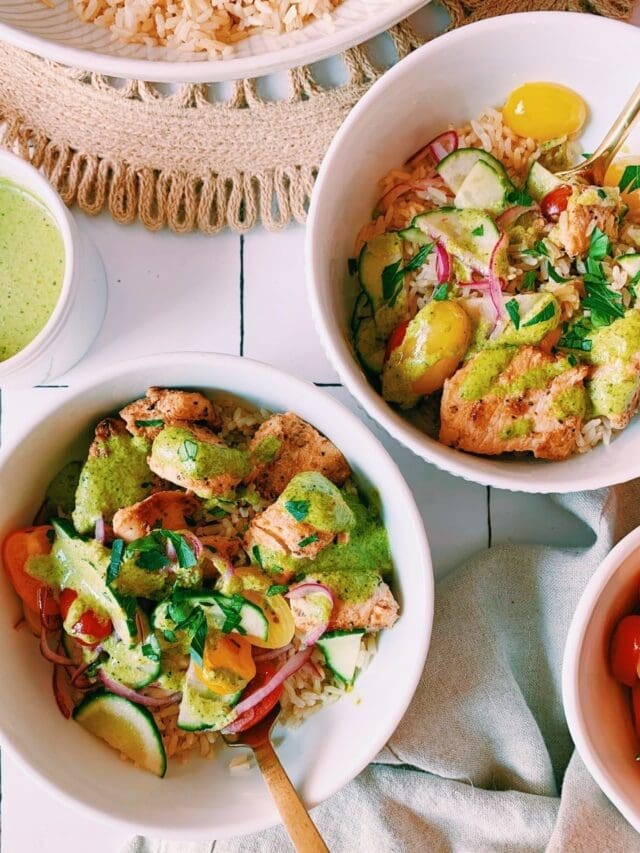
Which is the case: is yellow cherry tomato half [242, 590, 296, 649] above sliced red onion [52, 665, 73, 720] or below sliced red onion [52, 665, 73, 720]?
above

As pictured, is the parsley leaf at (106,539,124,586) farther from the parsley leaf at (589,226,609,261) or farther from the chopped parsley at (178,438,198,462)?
the parsley leaf at (589,226,609,261)

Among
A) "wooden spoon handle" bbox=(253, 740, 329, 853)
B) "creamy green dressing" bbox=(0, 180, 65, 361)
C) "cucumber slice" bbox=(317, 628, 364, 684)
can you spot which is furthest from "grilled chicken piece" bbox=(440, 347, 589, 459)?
"creamy green dressing" bbox=(0, 180, 65, 361)

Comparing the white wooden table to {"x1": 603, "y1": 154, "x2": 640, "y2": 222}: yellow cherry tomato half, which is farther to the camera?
the white wooden table

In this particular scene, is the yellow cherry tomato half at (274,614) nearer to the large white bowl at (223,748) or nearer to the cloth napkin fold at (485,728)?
the large white bowl at (223,748)

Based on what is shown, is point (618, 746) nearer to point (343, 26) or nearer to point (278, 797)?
point (278, 797)

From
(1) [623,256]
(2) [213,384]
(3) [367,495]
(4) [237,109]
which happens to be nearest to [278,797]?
(3) [367,495]

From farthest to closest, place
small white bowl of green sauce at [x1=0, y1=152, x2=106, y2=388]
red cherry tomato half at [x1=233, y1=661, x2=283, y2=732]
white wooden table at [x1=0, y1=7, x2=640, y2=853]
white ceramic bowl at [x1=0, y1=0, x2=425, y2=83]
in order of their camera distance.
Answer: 1. white wooden table at [x1=0, y1=7, x2=640, y2=853]
2. small white bowl of green sauce at [x1=0, y1=152, x2=106, y2=388]
3. red cherry tomato half at [x1=233, y1=661, x2=283, y2=732]
4. white ceramic bowl at [x1=0, y1=0, x2=425, y2=83]
